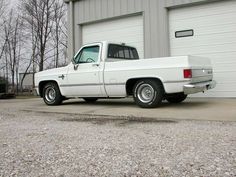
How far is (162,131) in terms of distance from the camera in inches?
188

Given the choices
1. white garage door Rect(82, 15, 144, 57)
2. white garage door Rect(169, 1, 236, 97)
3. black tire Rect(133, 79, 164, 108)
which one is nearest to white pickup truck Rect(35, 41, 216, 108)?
black tire Rect(133, 79, 164, 108)

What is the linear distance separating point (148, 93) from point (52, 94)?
11.1 ft

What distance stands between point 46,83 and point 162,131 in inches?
225

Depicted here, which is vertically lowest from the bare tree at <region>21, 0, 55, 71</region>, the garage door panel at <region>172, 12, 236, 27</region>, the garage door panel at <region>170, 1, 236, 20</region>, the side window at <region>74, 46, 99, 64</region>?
the side window at <region>74, 46, 99, 64</region>

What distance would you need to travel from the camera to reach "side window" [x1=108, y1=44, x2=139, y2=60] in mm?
8523

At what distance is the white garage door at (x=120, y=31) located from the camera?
11516 mm

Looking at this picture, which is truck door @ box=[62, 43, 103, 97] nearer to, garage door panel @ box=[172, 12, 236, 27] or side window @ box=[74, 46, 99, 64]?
side window @ box=[74, 46, 99, 64]

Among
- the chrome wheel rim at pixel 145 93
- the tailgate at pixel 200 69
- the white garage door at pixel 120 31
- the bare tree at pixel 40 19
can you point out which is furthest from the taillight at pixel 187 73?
the bare tree at pixel 40 19

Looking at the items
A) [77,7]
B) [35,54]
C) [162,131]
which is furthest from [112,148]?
[35,54]

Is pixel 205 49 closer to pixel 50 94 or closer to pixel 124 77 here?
pixel 124 77

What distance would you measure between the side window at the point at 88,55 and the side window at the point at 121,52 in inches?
15.3

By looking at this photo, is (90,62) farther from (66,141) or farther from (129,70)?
(66,141)

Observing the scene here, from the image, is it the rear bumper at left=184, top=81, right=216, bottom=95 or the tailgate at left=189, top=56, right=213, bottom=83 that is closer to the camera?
the rear bumper at left=184, top=81, right=216, bottom=95

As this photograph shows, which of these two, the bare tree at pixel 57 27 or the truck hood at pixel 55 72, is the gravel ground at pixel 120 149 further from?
the bare tree at pixel 57 27
